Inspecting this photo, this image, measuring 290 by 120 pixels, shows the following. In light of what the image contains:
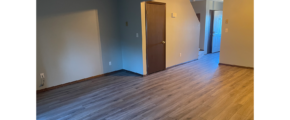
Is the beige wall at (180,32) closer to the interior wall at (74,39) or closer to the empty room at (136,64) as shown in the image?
the empty room at (136,64)

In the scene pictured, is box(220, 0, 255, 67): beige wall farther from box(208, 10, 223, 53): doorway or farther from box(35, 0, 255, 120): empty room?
box(208, 10, 223, 53): doorway

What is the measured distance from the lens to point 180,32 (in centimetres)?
533

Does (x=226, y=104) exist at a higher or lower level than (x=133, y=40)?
lower

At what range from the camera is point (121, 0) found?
4445 mm

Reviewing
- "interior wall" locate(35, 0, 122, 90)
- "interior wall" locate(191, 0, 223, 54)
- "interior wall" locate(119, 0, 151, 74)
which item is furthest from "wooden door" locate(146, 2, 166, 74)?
"interior wall" locate(191, 0, 223, 54)

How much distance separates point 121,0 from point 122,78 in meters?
2.01

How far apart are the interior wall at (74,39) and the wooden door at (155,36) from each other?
36.1 inches

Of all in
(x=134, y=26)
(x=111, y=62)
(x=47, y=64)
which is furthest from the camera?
(x=111, y=62)

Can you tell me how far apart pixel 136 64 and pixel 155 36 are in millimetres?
891

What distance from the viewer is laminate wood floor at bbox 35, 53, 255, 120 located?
8.29ft

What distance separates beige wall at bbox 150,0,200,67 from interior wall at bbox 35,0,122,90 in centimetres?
146
